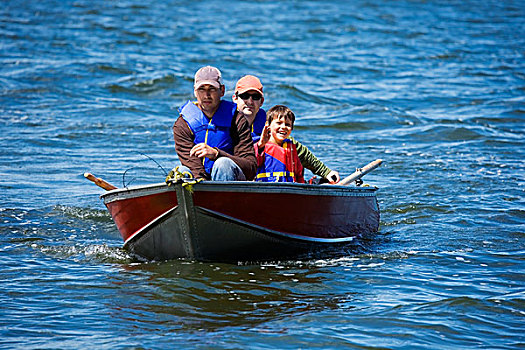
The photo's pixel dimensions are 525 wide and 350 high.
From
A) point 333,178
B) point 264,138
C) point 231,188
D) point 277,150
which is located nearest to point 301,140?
point 333,178

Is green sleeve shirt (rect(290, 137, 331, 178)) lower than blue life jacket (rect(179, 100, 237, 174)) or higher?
lower

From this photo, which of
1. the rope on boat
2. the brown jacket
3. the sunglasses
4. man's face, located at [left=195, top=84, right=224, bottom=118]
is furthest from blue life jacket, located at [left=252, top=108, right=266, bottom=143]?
the rope on boat

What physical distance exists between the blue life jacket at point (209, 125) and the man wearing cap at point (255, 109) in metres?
0.67

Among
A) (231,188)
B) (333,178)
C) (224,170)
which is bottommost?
(333,178)

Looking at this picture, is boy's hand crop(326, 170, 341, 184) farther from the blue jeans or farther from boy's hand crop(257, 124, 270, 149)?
the blue jeans

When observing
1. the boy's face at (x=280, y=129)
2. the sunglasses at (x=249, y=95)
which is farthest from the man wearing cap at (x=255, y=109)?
the boy's face at (x=280, y=129)

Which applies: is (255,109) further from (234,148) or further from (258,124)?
(234,148)

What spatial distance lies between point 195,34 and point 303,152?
15.6 metres

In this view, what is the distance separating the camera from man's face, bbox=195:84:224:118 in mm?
5852

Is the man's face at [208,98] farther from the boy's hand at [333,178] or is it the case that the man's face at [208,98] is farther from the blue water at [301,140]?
the boy's hand at [333,178]

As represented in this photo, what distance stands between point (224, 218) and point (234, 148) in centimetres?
67

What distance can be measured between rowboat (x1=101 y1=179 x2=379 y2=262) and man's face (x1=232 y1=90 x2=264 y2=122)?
1.15m

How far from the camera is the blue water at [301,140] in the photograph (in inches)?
193

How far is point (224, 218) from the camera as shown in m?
5.68
